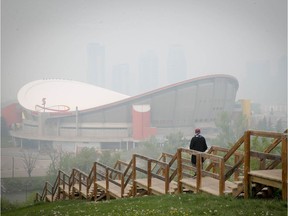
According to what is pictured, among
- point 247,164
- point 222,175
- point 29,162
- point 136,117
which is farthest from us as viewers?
point 136,117

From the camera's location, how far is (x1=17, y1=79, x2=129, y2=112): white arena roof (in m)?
100

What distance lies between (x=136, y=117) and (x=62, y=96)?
3830 centimetres

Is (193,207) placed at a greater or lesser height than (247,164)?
lesser

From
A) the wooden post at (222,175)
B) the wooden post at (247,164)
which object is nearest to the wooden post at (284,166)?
the wooden post at (247,164)

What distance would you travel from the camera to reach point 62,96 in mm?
109562

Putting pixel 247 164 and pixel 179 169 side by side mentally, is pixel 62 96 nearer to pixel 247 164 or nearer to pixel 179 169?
pixel 179 169

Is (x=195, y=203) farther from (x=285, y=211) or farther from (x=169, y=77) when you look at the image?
(x=169, y=77)

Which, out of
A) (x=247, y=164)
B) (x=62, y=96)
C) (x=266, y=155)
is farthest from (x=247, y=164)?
(x=62, y=96)

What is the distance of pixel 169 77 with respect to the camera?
198 metres

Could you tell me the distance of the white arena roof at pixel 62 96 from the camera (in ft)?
329

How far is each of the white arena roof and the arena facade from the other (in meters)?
4.97

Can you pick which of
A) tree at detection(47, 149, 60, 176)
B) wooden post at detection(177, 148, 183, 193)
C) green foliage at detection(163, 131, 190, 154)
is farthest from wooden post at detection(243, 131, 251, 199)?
green foliage at detection(163, 131, 190, 154)

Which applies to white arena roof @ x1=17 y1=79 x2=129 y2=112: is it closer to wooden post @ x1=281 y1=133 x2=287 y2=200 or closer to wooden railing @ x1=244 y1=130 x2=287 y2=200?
wooden railing @ x1=244 y1=130 x2=287 y2=200

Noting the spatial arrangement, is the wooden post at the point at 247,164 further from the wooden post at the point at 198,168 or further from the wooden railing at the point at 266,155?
the wooden post at the point at 198,168
